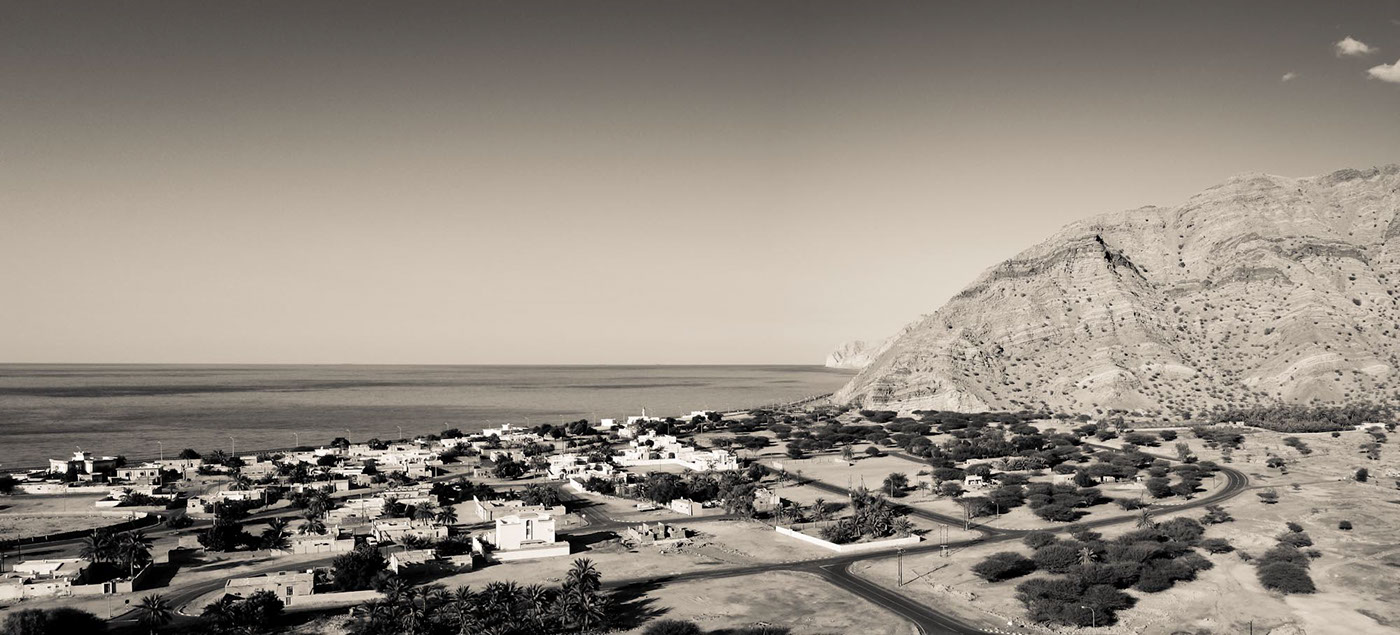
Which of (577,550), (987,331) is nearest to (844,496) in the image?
(577,550)

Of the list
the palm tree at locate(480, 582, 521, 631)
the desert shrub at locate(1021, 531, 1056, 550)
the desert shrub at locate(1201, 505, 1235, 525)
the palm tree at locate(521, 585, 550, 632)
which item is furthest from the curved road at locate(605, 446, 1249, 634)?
the palm tree at locate(480, 582, 521, 631)

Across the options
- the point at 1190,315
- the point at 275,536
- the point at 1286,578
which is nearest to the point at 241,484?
the point at 275,536

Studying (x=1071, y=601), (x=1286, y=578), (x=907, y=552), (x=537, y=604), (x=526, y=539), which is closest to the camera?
(x=537, y=604)

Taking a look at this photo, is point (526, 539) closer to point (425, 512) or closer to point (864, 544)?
point (425, 512)

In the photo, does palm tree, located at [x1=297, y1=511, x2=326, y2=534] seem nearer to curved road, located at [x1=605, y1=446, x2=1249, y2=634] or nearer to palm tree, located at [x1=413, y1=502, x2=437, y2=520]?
palm tree, located at [x1=413, y1=502, x2=437, y2=520]

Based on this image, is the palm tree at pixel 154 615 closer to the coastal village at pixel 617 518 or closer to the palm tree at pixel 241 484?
the coastal village at pixel 617 518

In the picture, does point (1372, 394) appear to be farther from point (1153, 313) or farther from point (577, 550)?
point (577, 550)
